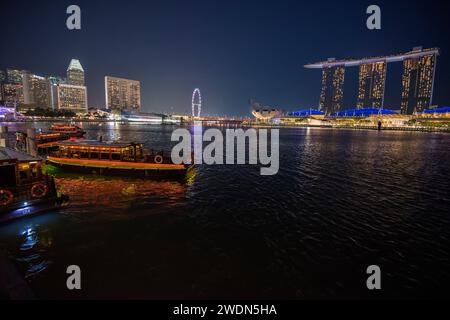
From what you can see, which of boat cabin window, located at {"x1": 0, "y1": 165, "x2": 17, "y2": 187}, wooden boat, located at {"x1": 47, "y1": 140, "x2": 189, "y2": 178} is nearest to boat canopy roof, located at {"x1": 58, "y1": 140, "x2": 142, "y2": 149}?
wooden boat, located at {"x1": 47, "y1": 140, "x2": 189, "y2": 178}

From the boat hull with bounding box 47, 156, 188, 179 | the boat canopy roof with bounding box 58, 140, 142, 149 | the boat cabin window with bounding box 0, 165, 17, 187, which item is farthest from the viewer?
the boat canopy roof with bounding box 58, 140, 142, 149

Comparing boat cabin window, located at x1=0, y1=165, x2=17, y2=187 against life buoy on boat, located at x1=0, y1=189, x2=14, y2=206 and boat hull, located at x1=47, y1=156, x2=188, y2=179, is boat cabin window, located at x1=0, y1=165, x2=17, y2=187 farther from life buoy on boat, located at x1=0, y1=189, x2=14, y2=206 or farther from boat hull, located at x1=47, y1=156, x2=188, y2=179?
boat hull, located at x1=47, y1=156, x2=188, y2=179

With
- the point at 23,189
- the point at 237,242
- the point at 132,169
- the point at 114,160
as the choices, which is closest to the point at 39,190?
the point at 23,189

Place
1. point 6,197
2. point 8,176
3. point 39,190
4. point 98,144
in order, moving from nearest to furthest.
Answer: point 6,197, point 8,176, point 39,190, point 98,144

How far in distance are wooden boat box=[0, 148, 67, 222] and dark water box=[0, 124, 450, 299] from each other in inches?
32.1

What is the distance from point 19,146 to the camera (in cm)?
4506

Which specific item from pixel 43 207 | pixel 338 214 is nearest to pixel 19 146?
pixel 43 207

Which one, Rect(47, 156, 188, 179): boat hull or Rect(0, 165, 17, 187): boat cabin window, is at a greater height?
Rect(0, 165, 17, 187): boat cabin window

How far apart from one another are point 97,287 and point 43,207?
9.97 m

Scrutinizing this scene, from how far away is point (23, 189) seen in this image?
1725cm

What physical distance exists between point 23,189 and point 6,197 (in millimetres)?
1439

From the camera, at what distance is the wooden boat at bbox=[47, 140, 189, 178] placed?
2828 centimetres

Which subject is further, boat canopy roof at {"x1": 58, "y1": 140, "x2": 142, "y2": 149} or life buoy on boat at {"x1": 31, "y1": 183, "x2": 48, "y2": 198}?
boat canopy roof at {"x1": 58, "y1": 140, "x2": 142, "y2": 149}

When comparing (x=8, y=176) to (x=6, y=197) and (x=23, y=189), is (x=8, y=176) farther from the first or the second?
(x=6, y=197)
